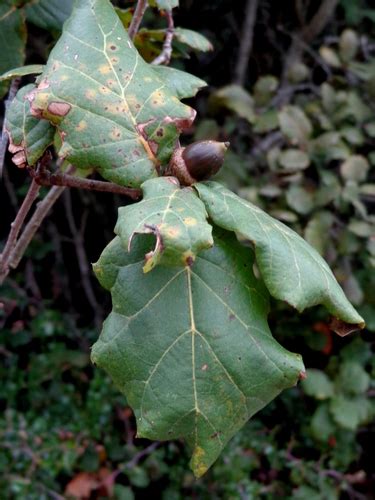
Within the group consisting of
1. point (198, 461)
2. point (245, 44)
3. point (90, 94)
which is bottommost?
point (245, 44)

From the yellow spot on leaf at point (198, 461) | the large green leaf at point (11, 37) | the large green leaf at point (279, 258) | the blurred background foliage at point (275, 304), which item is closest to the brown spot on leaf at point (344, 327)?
the large green leaf at point (279, 258)

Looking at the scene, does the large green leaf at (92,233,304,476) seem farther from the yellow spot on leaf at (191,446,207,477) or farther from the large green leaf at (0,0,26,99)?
the large green leaf at (0,0,26,99)

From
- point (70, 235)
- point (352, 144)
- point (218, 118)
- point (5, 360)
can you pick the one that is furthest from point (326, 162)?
point (5, 360)

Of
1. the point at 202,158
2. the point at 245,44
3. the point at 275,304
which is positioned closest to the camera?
the point at 202,158

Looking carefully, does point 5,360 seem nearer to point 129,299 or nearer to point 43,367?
point 43,367

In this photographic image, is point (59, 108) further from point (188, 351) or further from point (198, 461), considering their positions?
point (198, 461)

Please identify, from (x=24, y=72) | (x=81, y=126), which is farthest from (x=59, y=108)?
(x=24, y=72)
